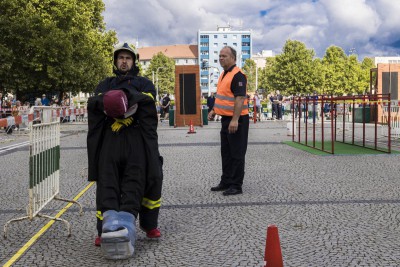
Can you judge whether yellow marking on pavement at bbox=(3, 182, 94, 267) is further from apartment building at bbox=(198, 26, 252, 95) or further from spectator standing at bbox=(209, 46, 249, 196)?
apartment building at bbox=(198, 26, 252, 95)

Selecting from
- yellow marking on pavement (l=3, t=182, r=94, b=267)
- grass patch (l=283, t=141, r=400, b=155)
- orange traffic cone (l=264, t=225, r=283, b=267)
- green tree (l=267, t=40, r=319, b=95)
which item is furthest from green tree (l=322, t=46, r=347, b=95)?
orange traffic cone (l=264, t=225, r=283, b=267)

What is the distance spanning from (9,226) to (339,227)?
3.20 m

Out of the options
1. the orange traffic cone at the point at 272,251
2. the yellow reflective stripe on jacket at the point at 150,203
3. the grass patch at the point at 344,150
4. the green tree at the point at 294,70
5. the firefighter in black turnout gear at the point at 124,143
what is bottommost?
the grass patch at the point at 344,150

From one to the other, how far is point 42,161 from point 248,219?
2.12 meters

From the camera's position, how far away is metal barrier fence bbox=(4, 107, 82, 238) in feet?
17.7

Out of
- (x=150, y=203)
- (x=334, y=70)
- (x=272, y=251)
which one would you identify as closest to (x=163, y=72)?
(x=334, y=70)

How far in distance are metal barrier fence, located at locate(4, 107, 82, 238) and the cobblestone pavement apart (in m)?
0.25

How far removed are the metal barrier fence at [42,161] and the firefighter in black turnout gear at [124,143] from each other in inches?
31.7

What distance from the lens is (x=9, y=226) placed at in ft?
19.2

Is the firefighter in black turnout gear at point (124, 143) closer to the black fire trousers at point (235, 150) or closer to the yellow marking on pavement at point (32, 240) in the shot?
the yellow marking on pavement at point (32, 240)

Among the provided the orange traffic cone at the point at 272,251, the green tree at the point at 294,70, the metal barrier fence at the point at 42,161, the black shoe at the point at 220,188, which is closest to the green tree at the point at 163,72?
the green tree at the point at 294,70

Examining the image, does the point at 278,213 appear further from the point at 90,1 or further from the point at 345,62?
the point at 345,62

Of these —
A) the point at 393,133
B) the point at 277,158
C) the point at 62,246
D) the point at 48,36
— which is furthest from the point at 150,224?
the point at 48,36

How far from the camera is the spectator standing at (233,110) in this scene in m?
7.50
